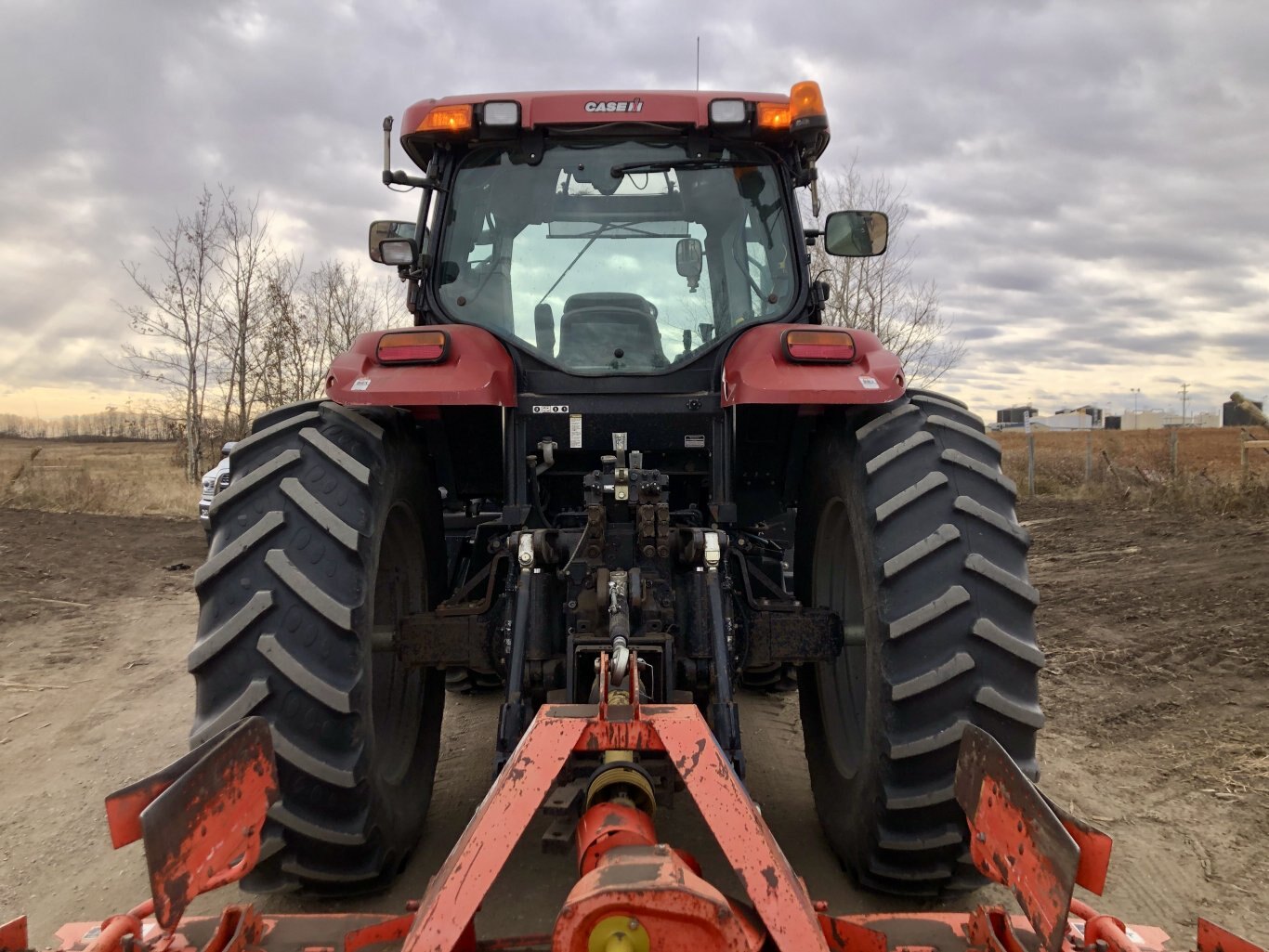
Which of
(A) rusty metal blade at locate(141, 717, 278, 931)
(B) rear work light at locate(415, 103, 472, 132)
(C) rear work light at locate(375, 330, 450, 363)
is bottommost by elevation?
(A) rusty metal blade at locate(141, 717, 278, 931)

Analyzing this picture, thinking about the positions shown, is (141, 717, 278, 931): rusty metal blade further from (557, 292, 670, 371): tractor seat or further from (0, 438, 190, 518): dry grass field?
(0, 438, 190, 518): dry grass field

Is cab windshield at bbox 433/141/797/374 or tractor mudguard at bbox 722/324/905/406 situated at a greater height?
cab windshield at bbox 433/141/797/374

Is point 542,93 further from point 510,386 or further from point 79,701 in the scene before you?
point 79,701

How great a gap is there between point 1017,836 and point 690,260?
2.45 metres

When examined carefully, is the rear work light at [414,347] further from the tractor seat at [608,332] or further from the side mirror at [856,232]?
the side mirror at [856,232]

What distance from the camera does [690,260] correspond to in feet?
11.6

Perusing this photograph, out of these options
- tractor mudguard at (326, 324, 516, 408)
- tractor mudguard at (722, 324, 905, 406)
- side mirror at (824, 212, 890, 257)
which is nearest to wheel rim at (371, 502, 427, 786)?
tractor mudguard at (326, 324, 516, 408)

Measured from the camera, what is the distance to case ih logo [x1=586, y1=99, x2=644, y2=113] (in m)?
3.34

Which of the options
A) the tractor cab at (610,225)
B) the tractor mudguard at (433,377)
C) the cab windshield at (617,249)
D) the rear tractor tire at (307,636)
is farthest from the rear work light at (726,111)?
the rear tractor tire at (307,636)

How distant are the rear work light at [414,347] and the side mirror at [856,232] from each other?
1.72 m

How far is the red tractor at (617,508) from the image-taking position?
2.42 m

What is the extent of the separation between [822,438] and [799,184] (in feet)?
3.67

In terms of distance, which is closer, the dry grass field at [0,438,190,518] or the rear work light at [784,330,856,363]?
the rear work light at [784,330,856,363]

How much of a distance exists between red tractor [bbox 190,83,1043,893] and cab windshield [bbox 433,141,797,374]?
11 mm
